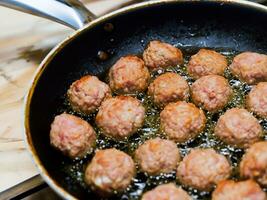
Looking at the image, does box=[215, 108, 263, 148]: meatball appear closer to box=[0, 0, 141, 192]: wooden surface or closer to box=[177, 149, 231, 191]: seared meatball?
box=[177, 149, 231, 191]: seared meatball

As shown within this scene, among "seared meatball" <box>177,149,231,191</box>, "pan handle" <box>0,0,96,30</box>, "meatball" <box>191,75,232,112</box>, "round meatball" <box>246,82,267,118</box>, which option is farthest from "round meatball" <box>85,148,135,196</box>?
"pan handle" <box>0,0,96,30</box>

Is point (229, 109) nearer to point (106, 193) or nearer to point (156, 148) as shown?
point (156, 148)

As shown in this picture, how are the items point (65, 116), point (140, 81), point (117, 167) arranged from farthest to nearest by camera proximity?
point (140, 81) < point (65, 116) < point (117, 167)

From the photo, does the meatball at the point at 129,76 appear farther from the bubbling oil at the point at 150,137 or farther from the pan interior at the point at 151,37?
the pan interior at the point at 151,37

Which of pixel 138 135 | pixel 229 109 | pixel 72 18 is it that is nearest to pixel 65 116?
pixel 138 135

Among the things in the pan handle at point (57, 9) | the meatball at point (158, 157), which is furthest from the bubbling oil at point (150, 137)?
the pan handle at point (57, 9)

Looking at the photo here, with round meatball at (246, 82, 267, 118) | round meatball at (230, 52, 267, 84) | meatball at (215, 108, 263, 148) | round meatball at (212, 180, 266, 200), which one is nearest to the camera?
round meatball at (212, 180, 266, 200)
